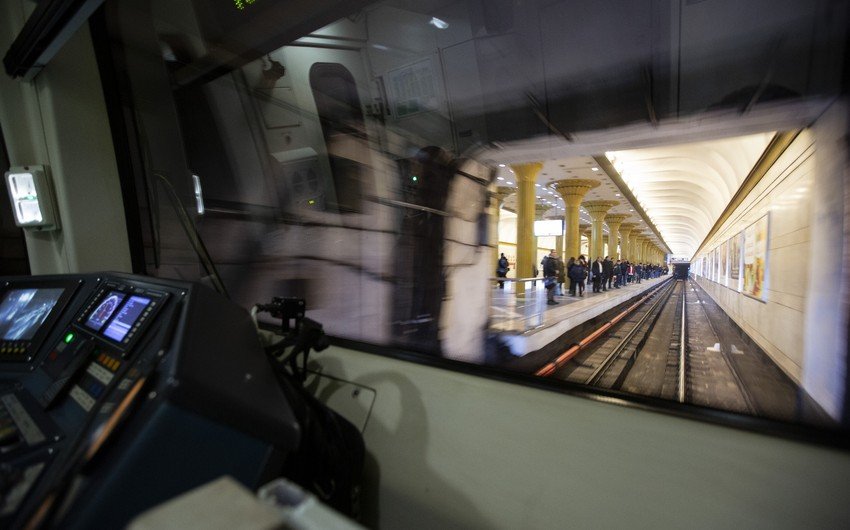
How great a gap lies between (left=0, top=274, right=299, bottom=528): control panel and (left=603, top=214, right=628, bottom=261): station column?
19.3 feet

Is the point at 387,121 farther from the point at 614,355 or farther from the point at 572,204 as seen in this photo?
the point at 614,355

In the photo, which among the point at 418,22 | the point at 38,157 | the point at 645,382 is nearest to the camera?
the point at 38,157

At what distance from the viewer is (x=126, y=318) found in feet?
3.96

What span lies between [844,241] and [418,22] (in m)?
2.68

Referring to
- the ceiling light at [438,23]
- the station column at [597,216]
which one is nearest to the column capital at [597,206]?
the station column at [597,216]

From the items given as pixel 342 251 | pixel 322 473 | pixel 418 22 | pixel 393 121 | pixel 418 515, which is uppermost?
pixel 418 22

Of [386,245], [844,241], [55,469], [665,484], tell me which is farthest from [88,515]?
[386,245]

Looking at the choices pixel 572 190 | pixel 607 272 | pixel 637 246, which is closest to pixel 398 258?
pixel 607 272

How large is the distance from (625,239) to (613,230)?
37.1 inches

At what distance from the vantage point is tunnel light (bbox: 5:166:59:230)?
229 centimetres

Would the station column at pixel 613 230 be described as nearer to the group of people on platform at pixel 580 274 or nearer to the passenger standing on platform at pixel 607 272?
the group of people on platform at pixel 580 274

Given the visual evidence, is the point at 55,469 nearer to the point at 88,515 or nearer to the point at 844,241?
the point at 88,515

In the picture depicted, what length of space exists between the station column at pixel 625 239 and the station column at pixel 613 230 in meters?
0.13

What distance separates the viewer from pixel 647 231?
265 inches
